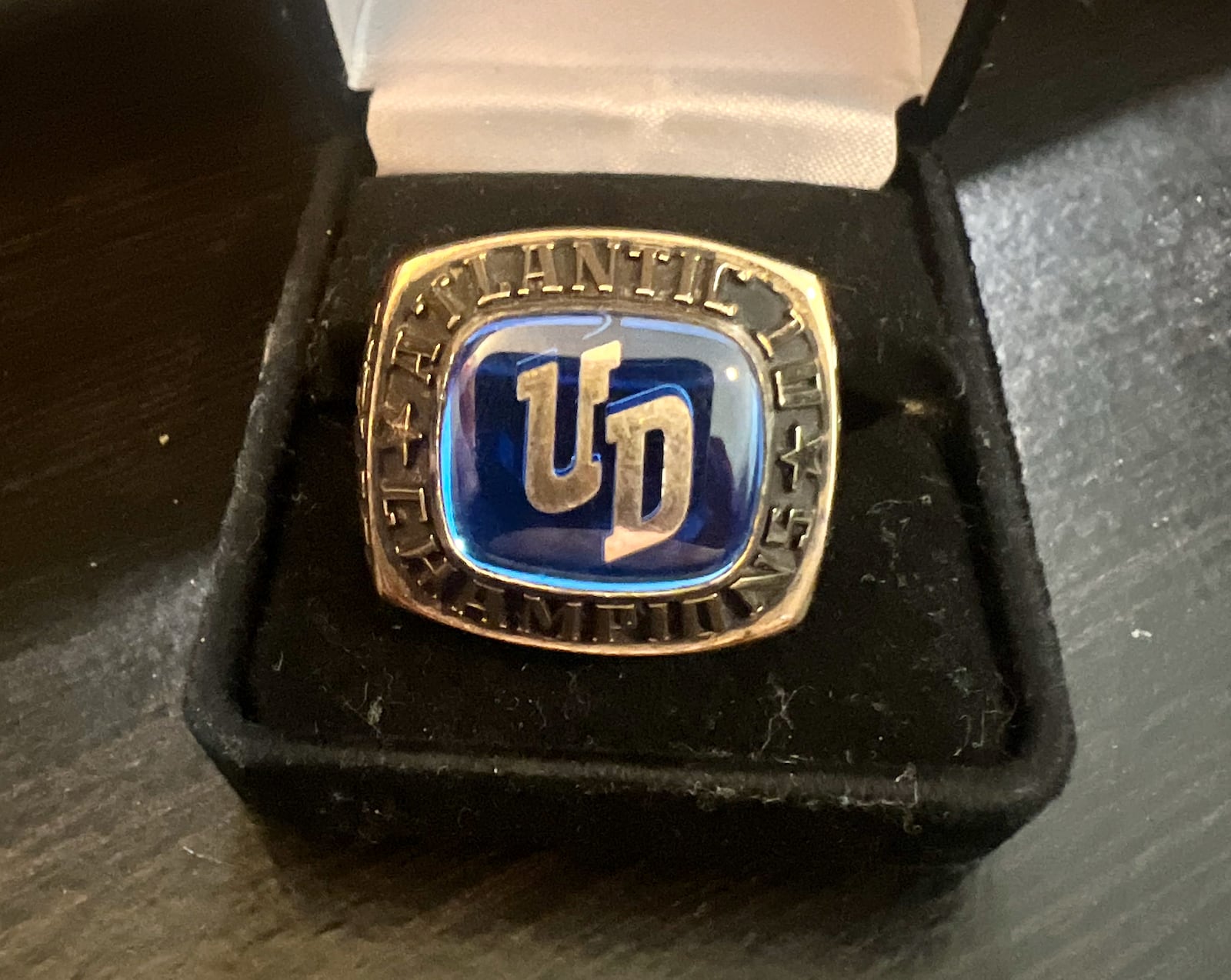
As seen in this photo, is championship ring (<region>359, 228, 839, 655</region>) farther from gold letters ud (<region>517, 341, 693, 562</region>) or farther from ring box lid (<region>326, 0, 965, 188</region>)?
ring box lid (<region>326, 0, 965, 188</region>)

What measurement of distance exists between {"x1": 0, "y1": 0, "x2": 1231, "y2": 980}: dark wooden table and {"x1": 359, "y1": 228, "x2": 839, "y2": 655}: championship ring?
0.18 m

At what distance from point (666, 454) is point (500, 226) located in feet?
0.94

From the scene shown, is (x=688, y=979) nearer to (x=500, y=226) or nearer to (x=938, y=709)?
(x=938, y=709)

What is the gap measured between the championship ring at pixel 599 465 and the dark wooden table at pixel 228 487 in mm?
181

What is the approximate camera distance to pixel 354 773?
73 centimetres

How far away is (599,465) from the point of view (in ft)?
2.55

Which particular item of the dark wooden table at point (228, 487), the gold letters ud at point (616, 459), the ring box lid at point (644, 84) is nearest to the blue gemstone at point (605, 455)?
the gold letters ud at point (616, 459)

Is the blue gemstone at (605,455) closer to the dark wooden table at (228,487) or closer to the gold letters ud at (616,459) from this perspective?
the gold letters ud at (616,459)

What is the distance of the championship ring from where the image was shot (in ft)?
2.55

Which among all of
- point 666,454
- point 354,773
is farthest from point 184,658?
point 666,454

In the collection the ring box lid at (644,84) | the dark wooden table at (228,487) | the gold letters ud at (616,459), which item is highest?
the ring box lid at (644,84)

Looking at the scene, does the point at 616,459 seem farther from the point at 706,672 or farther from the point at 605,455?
the point at 706,672

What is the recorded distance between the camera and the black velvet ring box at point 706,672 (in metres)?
0.73

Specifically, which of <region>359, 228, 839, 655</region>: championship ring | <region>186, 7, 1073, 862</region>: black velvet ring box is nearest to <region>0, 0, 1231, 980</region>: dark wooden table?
<region>186, 7, 1073, 862</region>: black velvet ring box
